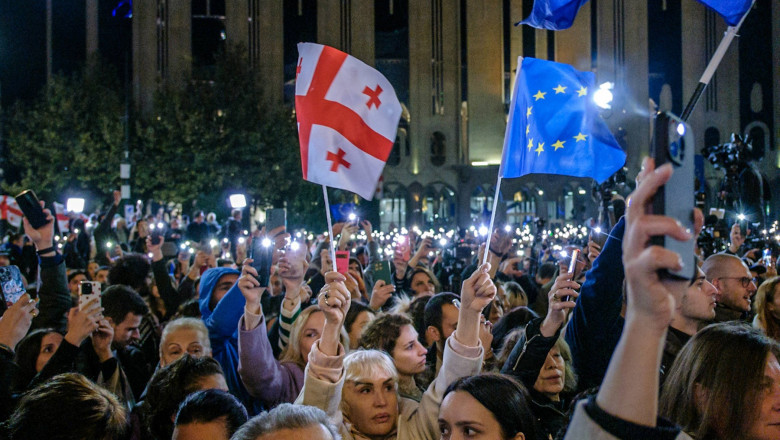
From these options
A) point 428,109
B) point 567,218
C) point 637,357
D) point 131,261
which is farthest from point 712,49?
point 637,357

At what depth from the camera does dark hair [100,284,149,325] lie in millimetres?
5121

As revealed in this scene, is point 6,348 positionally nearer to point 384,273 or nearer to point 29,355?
point 29,355

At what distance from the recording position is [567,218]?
39.2 m

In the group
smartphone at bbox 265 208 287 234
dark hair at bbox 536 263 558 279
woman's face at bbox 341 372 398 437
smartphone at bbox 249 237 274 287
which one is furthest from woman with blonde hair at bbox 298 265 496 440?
dark hair at bbox 536 263 558 279

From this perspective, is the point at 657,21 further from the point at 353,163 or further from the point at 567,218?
the point at 353,163

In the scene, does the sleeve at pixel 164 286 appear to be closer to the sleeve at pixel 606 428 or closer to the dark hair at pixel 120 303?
the dark hair at pixel 120 303

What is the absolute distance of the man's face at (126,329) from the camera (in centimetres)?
513

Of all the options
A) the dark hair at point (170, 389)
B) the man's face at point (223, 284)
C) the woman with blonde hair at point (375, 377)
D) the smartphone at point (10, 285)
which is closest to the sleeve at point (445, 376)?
the woman with blonde hair at point (375, 377)

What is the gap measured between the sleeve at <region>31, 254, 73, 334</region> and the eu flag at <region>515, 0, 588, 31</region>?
4.00 metres

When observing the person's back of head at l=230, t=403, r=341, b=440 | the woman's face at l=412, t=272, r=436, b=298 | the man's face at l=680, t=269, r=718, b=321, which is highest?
the man's face at l=680, t=269, r=718, b=321

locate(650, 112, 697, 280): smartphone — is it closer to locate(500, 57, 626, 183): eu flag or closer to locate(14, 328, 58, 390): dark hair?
locate(500, 57, 626, 183): eu flag

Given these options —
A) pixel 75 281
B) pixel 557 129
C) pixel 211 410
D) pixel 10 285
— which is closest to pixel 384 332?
pixel 211 410

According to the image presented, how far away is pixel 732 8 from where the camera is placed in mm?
4410

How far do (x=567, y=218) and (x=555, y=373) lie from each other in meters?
36.6
